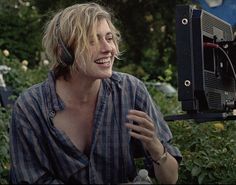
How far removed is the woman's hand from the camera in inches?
95.1

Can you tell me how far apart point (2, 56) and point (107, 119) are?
5386 millimetres

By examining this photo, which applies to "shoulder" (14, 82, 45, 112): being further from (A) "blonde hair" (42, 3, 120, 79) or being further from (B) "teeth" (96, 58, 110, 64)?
(B) "teeth" (96, 58, 110, 64)

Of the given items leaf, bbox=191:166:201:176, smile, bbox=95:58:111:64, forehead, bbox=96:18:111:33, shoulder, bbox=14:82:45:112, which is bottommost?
leaf, bbox=191:166:201:176

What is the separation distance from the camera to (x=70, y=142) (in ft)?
8.55

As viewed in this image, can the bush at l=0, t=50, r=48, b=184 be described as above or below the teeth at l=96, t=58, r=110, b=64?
below

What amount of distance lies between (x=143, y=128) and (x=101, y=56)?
0.33 meters

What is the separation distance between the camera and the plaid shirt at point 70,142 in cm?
257

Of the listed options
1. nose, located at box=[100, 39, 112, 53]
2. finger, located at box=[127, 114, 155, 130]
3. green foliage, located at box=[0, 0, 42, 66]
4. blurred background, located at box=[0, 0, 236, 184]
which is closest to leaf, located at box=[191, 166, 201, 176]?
blurred background, located at box=[0, 0, 236, 184]

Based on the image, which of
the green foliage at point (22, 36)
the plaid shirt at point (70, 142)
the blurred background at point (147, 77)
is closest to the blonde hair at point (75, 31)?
the plaid shirt at point (70, 142)

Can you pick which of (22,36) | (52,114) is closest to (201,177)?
(52,114)

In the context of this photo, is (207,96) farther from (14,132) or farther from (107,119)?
(14,132)

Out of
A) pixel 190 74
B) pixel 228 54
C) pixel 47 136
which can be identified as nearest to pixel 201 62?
pixel 190 74

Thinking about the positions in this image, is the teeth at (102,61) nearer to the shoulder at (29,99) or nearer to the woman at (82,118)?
the woman at (82,118)

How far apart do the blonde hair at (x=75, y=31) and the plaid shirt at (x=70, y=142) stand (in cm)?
12
